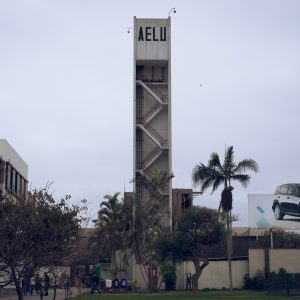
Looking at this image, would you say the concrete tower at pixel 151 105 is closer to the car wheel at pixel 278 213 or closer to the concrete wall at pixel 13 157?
the concrete wall at pixel 13 157

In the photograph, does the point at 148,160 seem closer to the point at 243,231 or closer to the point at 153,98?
the point at 153,98

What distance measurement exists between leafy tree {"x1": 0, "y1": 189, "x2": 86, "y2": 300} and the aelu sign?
2004 inches

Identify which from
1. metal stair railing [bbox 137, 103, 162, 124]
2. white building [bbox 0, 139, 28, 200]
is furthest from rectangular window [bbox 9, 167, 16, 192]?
metal stair railing [bbox 137, 103, 162, 124]

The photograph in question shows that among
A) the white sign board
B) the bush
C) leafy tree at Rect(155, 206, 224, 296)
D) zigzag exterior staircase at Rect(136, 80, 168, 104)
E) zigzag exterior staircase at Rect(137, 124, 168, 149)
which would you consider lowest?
the bush

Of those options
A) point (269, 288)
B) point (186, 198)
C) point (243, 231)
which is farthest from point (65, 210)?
point (243, 231)

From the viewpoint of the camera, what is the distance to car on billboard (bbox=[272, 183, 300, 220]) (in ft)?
303

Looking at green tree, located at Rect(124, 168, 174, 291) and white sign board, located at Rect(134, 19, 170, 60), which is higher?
white sign board, located at Rect(134, 19, 170, 60)

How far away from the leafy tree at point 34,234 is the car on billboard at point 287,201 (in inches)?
2313

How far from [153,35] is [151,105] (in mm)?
8165

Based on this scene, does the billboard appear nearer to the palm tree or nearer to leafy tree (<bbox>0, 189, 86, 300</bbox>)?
the palm tree

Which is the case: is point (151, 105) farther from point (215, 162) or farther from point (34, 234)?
point (34, 234)

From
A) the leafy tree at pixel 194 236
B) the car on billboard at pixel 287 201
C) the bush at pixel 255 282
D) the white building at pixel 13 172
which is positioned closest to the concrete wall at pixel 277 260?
the bush at pixel 255 282

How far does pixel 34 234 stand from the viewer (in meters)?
30.9

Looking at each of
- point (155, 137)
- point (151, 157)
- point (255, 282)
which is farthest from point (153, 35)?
point (255, 282)
